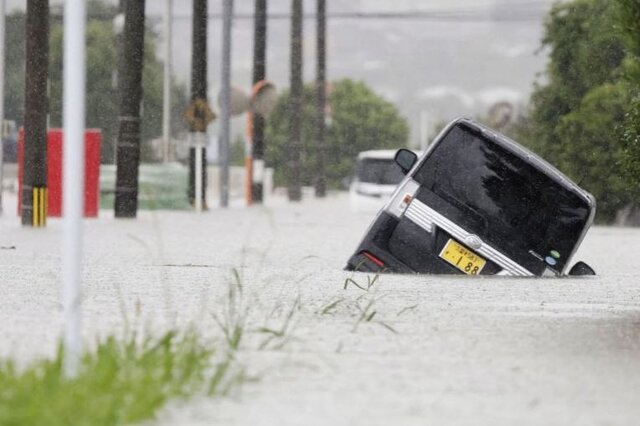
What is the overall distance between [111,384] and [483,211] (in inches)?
419

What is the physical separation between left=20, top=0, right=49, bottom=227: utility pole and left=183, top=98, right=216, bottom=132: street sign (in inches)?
506

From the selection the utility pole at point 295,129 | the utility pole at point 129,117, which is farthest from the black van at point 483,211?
the utility pole at point 295,129

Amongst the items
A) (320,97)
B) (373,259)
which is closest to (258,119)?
(320,97)

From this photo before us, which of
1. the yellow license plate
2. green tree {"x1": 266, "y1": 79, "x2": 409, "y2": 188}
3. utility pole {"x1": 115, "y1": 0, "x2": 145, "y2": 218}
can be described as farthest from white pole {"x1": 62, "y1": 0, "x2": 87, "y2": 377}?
green tree {"x1": 266, "y1": 79, "x2": 409, "y2": 188}

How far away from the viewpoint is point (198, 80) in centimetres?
4672

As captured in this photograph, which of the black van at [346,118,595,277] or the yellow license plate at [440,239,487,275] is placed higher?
the black van at [346,118,595,277]

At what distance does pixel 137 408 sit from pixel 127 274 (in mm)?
11122

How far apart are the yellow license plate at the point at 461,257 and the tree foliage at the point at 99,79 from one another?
70306mm

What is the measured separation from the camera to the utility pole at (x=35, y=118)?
105 ft

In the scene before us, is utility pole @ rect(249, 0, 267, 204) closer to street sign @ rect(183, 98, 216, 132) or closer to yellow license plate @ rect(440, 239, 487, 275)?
street sign @ rect(183, 98, 216, 132)

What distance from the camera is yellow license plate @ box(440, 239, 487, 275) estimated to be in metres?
19.2

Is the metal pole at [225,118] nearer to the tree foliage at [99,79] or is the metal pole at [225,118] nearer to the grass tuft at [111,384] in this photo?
the tree foliage at [99,79]

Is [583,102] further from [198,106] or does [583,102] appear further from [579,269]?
[579,269]

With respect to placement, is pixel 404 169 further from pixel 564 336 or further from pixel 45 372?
pixel 45 372
